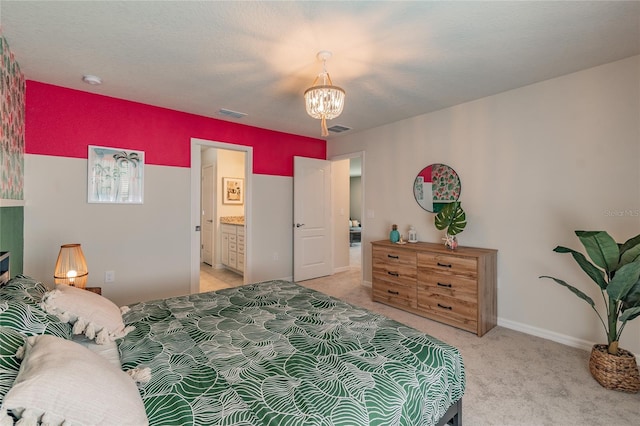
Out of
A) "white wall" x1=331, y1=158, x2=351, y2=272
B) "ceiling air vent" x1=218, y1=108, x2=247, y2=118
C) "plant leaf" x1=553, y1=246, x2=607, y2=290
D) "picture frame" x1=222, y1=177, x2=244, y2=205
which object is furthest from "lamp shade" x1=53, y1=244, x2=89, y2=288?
"plant leaf" x1=553, y1=246, x2=607, y2=290

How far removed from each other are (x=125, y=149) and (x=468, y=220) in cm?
398

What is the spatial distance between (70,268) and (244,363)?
2.15 m

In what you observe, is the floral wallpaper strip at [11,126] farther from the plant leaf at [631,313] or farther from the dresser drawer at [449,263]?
the plant leaf at [631,313]

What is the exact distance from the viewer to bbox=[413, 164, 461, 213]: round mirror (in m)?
3.55

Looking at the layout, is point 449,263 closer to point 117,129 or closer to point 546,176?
point 546,176

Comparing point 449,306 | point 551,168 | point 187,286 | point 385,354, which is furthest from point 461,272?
point 187,286

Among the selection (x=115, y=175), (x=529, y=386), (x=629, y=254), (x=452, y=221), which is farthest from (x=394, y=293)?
(x=115, y=175)

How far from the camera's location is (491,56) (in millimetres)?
2359

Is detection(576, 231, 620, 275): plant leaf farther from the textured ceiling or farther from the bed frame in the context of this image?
the bed frame

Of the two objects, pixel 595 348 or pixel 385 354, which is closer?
pixel 385 354

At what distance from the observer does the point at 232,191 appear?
236 inches

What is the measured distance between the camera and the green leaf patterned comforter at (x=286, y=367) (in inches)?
41.4

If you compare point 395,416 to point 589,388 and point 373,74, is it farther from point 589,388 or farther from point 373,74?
point 373,74

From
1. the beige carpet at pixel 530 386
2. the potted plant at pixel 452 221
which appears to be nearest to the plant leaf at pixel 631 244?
the beige carpet at pixel 530 386
